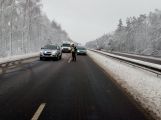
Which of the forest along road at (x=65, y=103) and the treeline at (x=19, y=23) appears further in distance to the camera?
the treeline at (x=19, y=23)

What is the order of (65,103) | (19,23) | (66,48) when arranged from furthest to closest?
(19,23) < (66,48) < (65,103)

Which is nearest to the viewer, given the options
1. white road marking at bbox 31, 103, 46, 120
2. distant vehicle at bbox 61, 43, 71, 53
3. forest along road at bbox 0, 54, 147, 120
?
white road marking at bbox 31, 103, 46, 120

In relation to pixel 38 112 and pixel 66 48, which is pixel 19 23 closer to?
pixel 66 48

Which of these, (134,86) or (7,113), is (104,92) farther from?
(7,113)

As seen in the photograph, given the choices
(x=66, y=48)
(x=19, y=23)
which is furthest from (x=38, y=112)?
(x=19, y=23)

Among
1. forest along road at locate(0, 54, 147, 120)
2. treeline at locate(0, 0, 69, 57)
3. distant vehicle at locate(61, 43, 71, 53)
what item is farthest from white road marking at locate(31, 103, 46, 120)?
distant vehicle at locate(61, 43, 71, 53)

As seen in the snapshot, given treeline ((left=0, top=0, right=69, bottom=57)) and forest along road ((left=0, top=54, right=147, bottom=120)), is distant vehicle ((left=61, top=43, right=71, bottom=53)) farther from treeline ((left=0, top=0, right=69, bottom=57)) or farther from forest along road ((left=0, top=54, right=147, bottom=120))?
forest along road ((left=0, top=54, right=147, bottom=120))

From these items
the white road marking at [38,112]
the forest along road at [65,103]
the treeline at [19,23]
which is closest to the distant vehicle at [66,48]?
Result: the treeline at [19,23]

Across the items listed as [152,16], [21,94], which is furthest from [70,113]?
[152,16]

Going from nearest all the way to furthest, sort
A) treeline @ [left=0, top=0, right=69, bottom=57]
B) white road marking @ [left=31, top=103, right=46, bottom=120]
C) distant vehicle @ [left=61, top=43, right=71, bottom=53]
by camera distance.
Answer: white road marking @ [left=31, top=103, right=46, bottom=120]
treeline @ [left=0, top=0, right=69, bottom=57]
distant vehicle @ [left=61, top=43, right=71, bottom=53]

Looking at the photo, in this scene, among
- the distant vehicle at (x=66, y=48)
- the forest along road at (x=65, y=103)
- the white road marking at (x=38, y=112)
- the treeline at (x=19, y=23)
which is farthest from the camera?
the distant vehicle at (x=66, y=48)

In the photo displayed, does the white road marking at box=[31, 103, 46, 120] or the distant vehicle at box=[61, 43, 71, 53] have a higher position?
the distant vehicle at box=[61, 43, 71, 53]

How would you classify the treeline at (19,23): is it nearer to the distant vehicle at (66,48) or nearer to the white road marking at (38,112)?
the distant vehicle at (66,48)

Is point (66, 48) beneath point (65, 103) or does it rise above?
above
